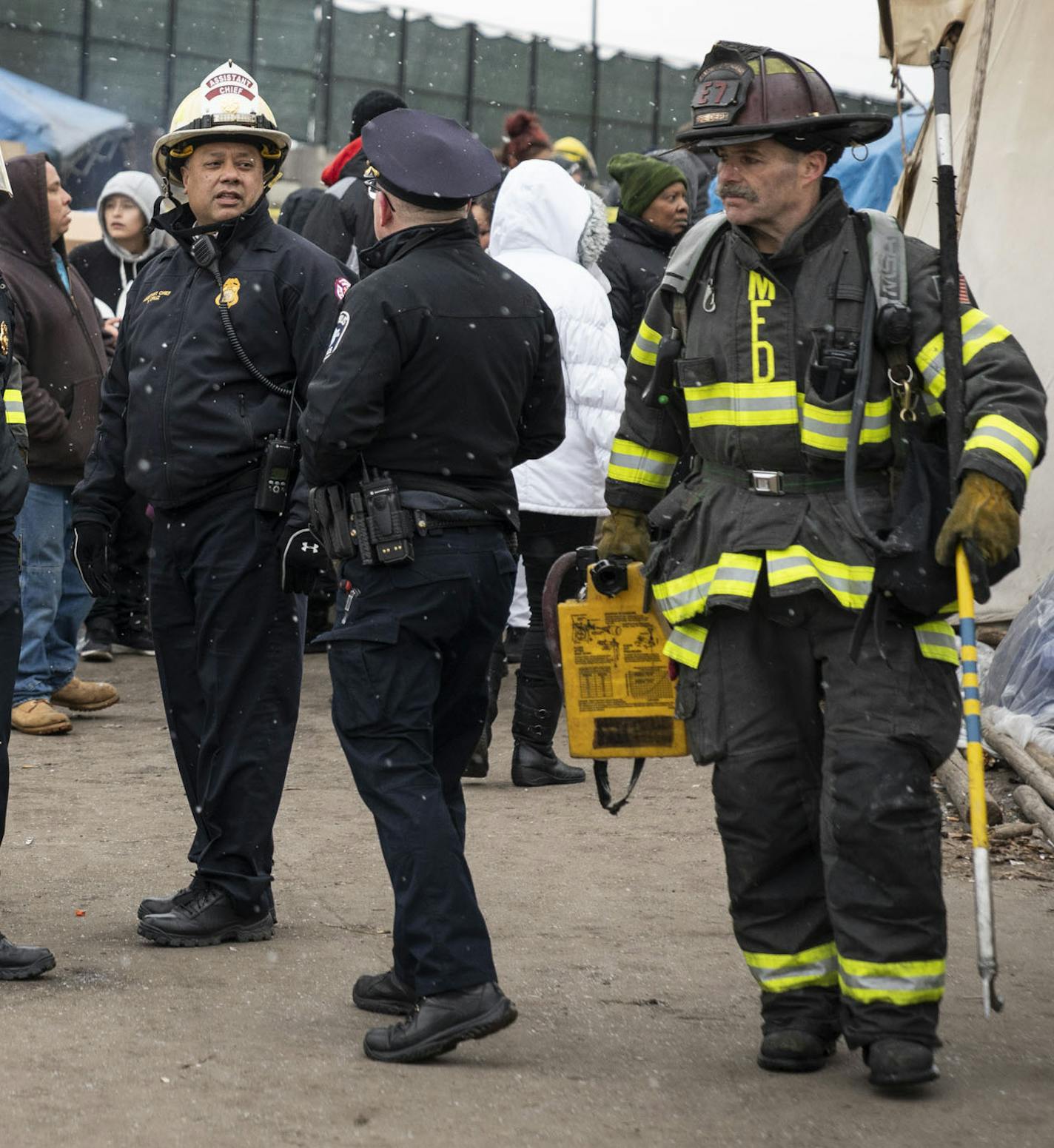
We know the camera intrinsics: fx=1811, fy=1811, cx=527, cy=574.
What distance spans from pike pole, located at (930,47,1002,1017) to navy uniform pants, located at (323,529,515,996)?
110cm

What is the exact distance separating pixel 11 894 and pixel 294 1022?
1569mm

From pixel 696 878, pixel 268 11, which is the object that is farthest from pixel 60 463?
pixel 268 11

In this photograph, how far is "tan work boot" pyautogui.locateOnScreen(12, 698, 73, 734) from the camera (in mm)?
8031

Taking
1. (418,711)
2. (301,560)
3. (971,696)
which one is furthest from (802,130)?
(301,560)

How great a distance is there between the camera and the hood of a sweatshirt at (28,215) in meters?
7.65

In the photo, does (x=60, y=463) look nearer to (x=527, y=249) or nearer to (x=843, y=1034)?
(x=527, y=249)

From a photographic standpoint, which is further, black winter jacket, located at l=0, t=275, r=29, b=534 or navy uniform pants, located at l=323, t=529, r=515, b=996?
black winter jacket, located at l=0, t=275, r=29, b=534

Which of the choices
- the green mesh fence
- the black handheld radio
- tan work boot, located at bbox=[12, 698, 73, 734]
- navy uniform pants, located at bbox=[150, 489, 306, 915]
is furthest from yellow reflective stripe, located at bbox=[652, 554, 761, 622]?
the green mesh fence

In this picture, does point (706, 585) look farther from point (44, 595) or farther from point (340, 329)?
point (44, 595)

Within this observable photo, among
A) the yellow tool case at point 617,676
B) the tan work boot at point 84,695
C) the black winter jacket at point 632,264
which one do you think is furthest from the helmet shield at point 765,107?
the tan work boot at point 84,695

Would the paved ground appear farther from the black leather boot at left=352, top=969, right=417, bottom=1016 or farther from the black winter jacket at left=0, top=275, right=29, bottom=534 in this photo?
the black winter jacket at left=0, top=275, right=29, bottom=534

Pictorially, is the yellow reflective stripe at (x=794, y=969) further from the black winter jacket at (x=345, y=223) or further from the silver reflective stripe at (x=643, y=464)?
the black winter jacket at (x=345, y=223)

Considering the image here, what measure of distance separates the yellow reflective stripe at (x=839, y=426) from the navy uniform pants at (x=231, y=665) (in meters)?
1.67

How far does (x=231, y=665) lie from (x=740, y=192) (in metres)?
1.96
